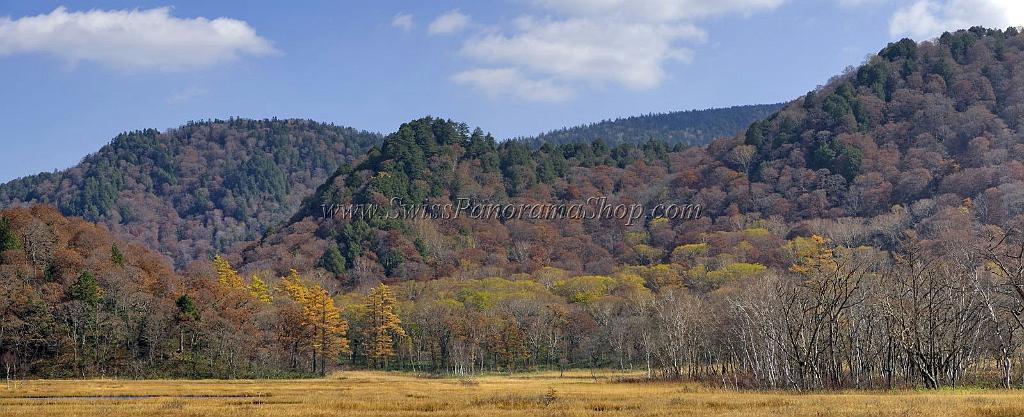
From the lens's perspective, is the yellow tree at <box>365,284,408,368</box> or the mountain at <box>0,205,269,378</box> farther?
the yellow tree at <box>365,284,408,368</box>

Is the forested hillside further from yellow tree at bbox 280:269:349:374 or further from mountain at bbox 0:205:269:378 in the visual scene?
mountain at bbox 0:205:269:378

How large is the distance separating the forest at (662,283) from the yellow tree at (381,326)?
347 mm

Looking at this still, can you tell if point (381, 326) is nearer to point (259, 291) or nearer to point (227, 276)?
point (259, 291)

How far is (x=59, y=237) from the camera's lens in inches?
3632

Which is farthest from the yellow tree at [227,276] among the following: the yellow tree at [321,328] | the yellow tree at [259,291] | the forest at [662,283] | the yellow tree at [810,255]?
the yellow tree at [810,255]

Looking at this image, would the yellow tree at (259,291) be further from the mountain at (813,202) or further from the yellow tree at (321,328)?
the mountain at (813,202)

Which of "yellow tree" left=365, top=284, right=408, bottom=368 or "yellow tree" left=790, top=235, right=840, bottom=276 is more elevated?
"yellow tree" left=790, top=235, right=840, bottom=276

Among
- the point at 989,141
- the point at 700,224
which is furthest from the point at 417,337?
the point at 989,141

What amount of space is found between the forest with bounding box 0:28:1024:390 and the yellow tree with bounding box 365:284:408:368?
347mm

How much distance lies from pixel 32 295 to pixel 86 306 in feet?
18.0

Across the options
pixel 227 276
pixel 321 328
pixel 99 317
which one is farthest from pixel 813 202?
pixel 99 317

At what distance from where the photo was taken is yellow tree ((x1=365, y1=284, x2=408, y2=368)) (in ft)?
333

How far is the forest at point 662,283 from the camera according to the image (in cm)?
5619

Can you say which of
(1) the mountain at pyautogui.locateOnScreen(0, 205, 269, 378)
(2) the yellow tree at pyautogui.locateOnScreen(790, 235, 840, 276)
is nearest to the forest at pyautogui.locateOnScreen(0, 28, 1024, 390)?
(1) the mountain at pyautogui.locateOnScreen(0, 205, 269, 378)
